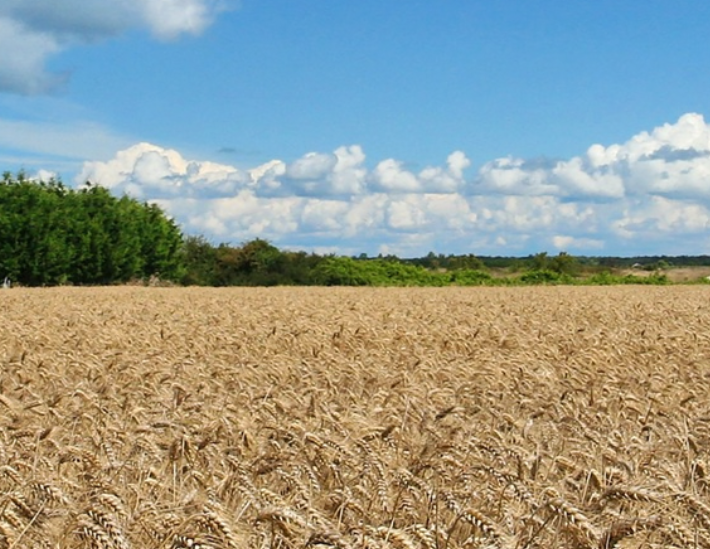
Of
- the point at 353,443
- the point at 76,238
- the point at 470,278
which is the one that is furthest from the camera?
the point at 470,278

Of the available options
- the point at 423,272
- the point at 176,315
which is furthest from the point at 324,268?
the point at 176,315

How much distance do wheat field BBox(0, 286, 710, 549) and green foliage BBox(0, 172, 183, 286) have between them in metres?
44.6

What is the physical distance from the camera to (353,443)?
611 centimetres

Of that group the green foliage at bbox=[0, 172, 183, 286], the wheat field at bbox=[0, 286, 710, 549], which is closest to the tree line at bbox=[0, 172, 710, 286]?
the green foliage at bbox=[0, 172, 183, 286]

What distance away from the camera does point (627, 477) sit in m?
4.99

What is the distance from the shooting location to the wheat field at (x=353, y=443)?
3.92 meters

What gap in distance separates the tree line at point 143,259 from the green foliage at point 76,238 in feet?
0.19

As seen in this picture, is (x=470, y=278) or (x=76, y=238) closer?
(x=76, y=238)

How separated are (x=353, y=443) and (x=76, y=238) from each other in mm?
55929

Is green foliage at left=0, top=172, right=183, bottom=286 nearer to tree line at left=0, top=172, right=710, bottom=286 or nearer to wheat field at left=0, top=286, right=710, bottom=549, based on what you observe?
tree line at left=0, top=172, right=710, bottom=286

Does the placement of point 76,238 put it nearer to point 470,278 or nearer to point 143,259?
point 143,259

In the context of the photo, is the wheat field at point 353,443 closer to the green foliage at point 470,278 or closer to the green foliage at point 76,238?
the green foliage at point 76,238

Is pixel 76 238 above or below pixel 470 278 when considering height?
above

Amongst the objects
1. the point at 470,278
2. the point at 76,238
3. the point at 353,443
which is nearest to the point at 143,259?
the point at 76,238
